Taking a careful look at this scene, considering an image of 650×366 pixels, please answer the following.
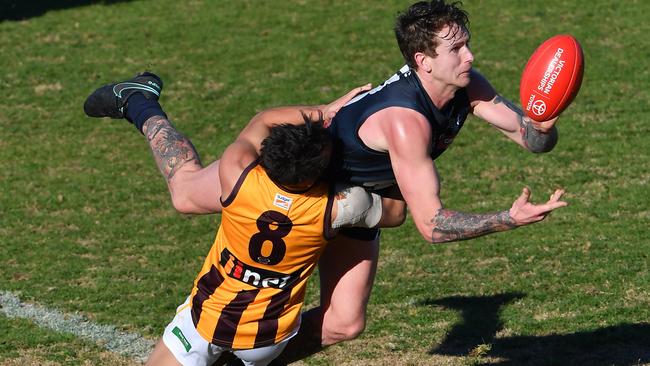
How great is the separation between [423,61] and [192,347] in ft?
6.71

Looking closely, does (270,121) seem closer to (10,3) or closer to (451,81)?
(451,81)

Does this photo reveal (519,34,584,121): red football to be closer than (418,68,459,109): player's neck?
No

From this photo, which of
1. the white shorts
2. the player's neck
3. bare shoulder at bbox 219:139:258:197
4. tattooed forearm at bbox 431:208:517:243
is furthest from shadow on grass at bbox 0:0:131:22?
tattooed forearm at bbox 431:208:517:243

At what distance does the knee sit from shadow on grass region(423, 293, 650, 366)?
0.89 meters

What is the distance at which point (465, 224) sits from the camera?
18.6ft

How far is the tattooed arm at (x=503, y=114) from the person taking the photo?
6781 millimetres

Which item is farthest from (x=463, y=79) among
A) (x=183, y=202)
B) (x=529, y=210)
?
(x=183, y=202)

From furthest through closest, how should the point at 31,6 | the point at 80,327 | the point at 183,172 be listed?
the point at 31,6
the point at 80,327
the point at 183,172

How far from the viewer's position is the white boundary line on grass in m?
7.69

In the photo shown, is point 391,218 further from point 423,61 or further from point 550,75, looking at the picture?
point 550,75

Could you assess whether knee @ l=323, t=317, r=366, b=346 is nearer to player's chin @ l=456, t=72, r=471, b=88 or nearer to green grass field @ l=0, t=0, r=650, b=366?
green grass field @ l=0, t=0, r=650, b=366

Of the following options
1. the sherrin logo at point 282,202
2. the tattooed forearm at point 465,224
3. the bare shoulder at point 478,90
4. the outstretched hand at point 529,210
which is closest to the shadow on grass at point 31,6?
the bare shoulder at point 478,90

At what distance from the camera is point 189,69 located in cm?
1409

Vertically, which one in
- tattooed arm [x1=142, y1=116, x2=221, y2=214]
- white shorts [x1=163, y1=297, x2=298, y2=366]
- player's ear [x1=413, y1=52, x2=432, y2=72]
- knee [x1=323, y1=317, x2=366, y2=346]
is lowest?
knee [x1=323, y1=317, x2=366, y2=346]
